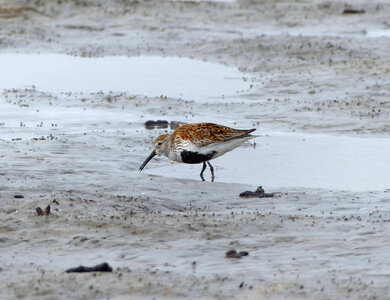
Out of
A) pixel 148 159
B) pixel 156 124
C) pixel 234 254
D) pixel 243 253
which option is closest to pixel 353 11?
pixel 156 124

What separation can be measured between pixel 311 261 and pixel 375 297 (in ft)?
4.03

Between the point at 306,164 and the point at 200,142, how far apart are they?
2314 millimetres

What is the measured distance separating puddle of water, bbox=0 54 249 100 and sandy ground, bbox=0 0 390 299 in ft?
2.86

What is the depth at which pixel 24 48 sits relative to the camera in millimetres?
29516

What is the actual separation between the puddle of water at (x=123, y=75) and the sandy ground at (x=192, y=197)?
2.86 feet

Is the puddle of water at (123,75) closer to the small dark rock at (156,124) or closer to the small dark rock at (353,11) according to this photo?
the small dark rock at (156,124)

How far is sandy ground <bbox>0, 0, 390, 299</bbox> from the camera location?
7848 millimetres

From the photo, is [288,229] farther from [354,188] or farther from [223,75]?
[223,75]

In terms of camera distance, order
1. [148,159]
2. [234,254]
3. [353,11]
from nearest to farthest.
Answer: [234,254] < [148,159] < [353,11]

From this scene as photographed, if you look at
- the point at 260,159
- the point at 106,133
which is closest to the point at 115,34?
the point at 106,133

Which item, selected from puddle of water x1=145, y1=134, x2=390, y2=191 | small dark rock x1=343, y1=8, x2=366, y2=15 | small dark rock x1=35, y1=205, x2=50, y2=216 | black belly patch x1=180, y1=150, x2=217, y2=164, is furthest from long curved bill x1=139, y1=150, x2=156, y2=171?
small dark rock x1=343, y1=8, x2=366, y2=15

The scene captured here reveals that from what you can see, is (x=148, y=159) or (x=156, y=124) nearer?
(x=148, y=159)

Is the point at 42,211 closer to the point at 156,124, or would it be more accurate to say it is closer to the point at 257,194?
the point at 257,194

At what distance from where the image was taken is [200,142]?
14062mm
